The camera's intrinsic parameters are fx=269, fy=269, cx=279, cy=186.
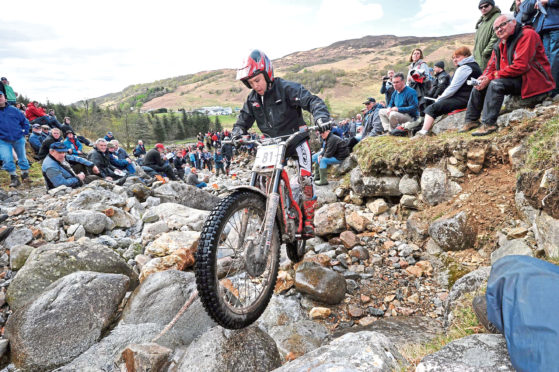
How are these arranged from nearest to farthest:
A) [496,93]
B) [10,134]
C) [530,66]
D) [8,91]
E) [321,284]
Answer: [321,284], [530,66], [496,93], [10,134], [8,91]

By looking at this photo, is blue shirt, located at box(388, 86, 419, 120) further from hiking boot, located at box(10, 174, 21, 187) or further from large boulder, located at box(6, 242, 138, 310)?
hiking boot, located at box(10, 174, 21, 187)

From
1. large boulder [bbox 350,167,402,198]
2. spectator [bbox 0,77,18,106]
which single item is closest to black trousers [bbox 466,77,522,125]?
large boulder [bbox 350,167,402,198]

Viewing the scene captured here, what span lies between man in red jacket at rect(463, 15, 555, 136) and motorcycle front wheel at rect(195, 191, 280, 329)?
4.25 meters

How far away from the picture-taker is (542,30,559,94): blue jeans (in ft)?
15.2

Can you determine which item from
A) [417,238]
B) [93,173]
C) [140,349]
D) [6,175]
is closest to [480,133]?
[417,238]

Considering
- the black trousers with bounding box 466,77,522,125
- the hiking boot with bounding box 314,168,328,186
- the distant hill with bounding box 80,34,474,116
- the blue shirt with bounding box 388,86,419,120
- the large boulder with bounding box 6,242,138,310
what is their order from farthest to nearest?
the distant hill with bounding box 80,34,474,116 < the hiking boot with bounding box 314,168,328,186 < the blue shirt with bounding box 388,86,419,120 < the black trousers with bounding box 466,77,522,125 < the large boulder with bounding box 6,242,138,310

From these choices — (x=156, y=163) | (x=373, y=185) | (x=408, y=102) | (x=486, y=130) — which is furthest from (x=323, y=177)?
(x=156, y=163)

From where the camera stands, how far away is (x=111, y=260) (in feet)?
12.3

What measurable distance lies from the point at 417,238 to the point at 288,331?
9.23 ft

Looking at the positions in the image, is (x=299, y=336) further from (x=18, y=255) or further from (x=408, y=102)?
(x=408, y=102)

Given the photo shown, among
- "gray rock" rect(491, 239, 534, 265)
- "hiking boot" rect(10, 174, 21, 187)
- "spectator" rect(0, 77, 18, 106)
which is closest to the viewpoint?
"gray rock" rect(491, 239, 534, 265)

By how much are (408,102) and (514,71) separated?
314 cm

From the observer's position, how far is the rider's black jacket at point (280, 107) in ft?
12.3

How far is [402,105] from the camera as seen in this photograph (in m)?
7.55
